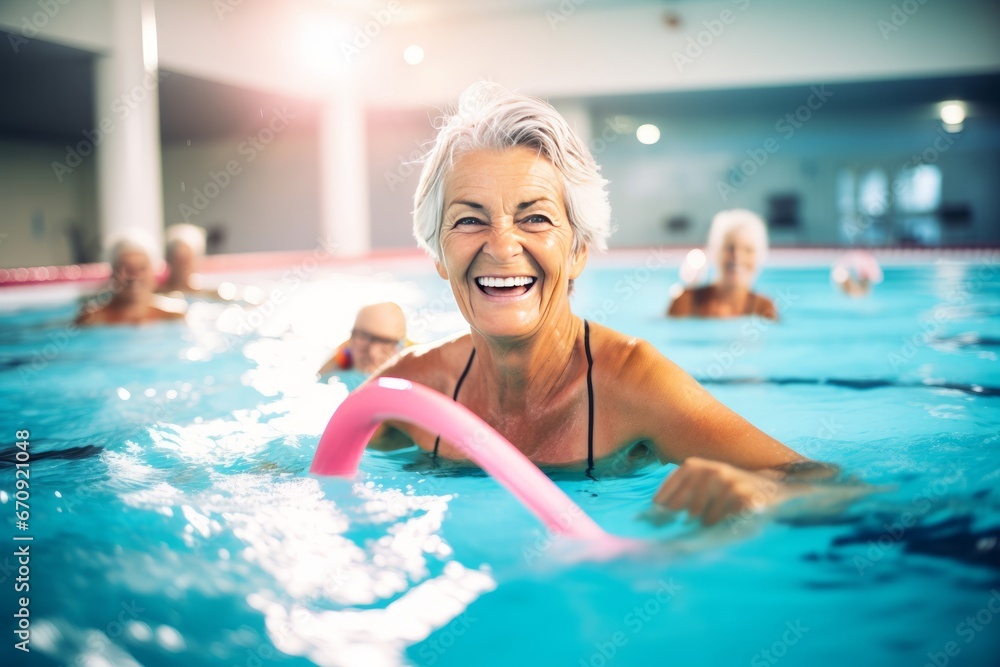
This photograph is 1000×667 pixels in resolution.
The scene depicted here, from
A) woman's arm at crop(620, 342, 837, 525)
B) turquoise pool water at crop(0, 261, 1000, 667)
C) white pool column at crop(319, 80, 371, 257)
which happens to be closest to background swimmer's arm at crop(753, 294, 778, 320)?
turquoise pool water at crop(0, 261, 1000, 667)

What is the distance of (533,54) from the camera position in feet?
56.3

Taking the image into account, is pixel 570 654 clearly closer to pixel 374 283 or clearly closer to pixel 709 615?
pixel 709 615

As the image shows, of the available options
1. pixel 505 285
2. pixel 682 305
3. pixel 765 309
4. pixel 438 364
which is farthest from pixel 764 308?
pixel 505 285

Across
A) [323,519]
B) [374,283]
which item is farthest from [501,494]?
[374,283]

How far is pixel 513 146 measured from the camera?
2186 millimetres

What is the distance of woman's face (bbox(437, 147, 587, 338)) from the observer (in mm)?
2150

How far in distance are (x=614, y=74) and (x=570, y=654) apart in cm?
1623

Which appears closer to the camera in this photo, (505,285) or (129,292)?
(505,285)

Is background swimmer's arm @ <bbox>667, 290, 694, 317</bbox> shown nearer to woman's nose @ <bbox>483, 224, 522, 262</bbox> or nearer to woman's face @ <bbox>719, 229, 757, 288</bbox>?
woman's face @ <bbox>719, 229, 757, 288</bbox>

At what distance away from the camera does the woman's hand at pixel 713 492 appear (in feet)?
6.08

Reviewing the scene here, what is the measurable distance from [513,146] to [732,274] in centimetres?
484

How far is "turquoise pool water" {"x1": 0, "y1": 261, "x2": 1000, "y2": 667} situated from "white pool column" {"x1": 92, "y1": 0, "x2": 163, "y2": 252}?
845 cm

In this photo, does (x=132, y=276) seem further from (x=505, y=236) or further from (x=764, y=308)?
(x=505, y=236)

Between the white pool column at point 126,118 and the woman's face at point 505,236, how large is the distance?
1038cm
